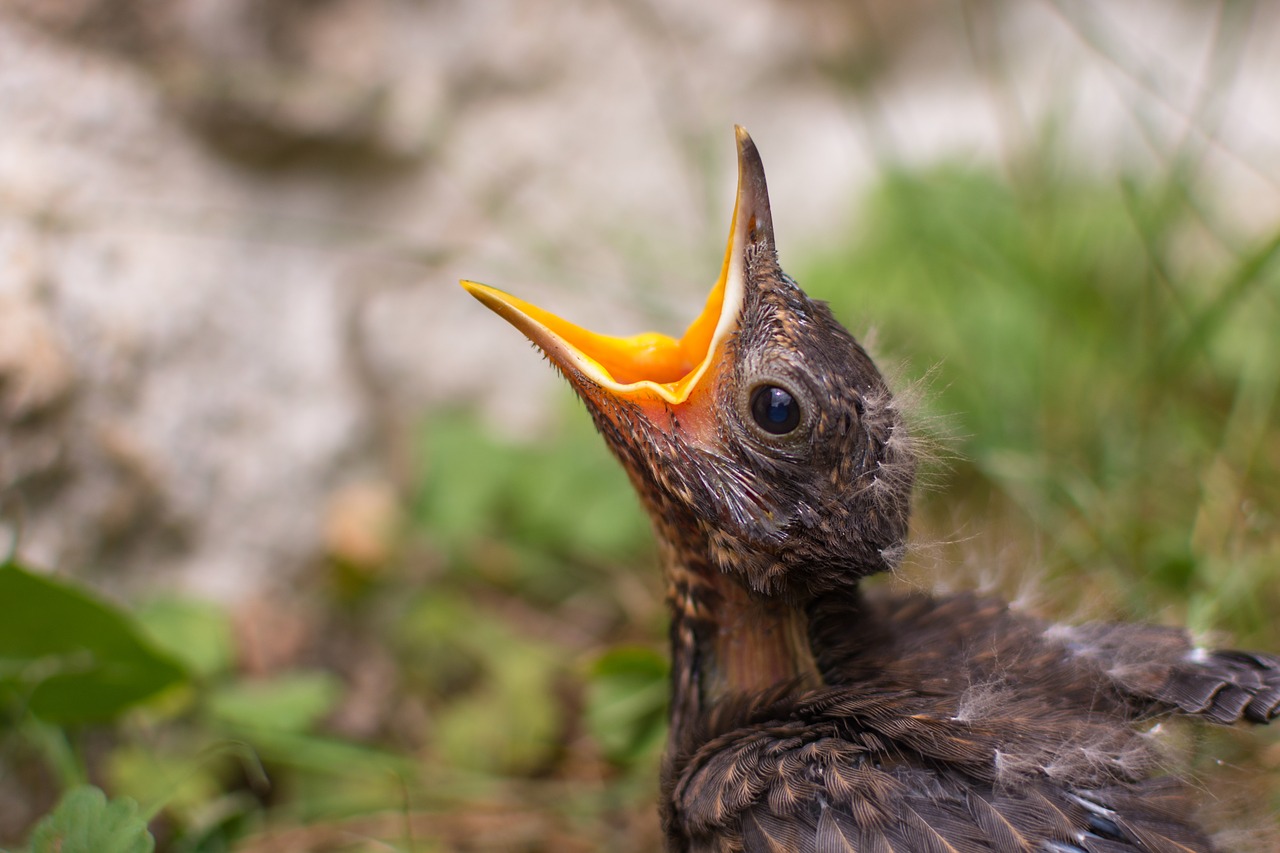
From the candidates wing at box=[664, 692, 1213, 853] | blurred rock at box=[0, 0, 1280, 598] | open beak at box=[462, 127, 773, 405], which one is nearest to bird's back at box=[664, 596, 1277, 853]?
wing at box=[664, 692, 1213, 853]

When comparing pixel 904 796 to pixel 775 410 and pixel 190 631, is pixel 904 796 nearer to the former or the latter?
pixel 775 410

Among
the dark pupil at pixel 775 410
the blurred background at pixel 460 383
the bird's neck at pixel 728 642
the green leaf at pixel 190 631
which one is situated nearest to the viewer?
the dark pupil at pixel 775 410

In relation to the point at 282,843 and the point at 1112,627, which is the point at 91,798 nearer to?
the point at 282,843

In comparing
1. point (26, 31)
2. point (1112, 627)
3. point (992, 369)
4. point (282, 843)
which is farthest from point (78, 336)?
point (992, 369)

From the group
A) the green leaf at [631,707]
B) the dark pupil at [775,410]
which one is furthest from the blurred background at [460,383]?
the dark pupil at [775,410]

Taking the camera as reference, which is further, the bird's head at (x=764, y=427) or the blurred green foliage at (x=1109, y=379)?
the blurred green foliage at (x=1109, y=379)

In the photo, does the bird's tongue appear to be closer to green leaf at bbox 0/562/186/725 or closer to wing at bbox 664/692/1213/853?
wing at bbox 664/692/1213/853

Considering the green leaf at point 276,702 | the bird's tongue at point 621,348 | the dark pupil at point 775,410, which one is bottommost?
the green leaf at point 276,702

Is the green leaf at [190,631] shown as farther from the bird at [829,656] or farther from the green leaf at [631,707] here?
the bird at [829,656]
